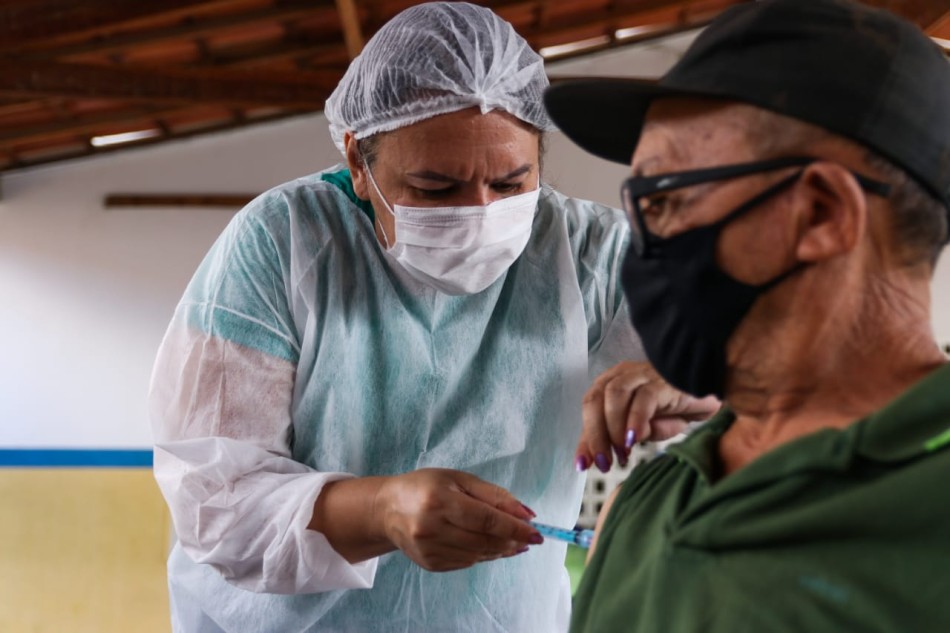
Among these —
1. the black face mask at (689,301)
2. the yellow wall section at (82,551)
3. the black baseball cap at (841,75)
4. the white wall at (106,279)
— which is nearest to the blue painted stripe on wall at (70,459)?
the yellow wall section at (82,551)

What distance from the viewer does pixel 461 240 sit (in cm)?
156

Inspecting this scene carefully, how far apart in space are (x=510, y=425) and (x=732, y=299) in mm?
742

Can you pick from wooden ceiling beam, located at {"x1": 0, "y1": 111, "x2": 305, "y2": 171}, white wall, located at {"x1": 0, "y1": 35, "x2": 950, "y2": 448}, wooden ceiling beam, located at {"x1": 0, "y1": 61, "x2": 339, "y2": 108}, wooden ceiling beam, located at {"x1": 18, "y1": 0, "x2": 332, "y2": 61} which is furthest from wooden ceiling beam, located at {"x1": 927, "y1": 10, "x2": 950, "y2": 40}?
wooden ceiling beam, located at {"x1": 0, "y1": 111, "x2": 305, "y2": 171}

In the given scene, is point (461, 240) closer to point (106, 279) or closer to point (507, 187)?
point (507, 187)

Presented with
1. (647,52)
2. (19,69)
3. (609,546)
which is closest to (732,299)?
(609,546)

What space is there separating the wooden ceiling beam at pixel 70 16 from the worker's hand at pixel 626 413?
4.28 meters

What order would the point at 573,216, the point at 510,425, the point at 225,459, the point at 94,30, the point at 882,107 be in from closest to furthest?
the point at 882,107 < the point at 225,459 < the point at 510,425 < the point at 573,216 < the point at 94,30

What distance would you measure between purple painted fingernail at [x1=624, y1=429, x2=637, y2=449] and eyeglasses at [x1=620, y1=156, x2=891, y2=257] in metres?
0.41

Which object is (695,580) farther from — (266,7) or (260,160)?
(260,160)

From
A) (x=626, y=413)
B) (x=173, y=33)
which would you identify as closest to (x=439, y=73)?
(x=626, y=413)

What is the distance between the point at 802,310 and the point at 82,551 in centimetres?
446

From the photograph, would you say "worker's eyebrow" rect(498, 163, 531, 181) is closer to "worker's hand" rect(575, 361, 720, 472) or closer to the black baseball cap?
"worker's hand" rect(575, 361, 720, 472)

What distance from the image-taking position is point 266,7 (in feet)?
18.0

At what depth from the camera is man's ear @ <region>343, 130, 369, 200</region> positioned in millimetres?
1631
